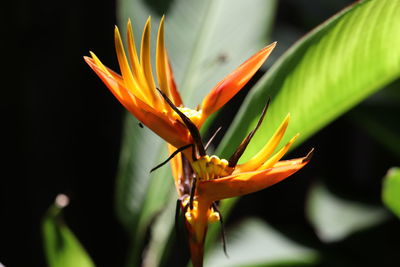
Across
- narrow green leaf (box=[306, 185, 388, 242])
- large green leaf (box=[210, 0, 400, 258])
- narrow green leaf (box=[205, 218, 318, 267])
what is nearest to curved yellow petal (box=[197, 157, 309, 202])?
large green leaf (box=[210, 0, 400, 258])

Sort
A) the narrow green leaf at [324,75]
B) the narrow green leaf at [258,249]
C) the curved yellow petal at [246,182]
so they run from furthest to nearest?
the narrow green leaf at [258,249] < the narrow green leaf at [324,75] < the curved yellow petal at [246,182]

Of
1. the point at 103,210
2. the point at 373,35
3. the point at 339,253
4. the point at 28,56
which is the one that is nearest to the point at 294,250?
the point at 339,253

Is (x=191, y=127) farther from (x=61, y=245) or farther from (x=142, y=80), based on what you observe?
(x=61, y=245)

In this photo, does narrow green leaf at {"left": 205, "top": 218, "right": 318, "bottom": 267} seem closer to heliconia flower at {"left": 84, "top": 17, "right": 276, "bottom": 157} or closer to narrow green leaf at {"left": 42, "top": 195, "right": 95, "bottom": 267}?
narrow green leaf at {"left": 42, "top": 195, "right": 95, "bottom": 267}

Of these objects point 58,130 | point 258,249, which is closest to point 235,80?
point 258,249

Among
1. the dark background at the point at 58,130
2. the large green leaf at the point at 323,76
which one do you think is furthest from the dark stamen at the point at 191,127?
the dark background at the point at 58,130

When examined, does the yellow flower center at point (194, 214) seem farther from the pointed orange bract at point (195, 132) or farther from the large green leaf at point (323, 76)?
the large green leaf at point (323, 76)
